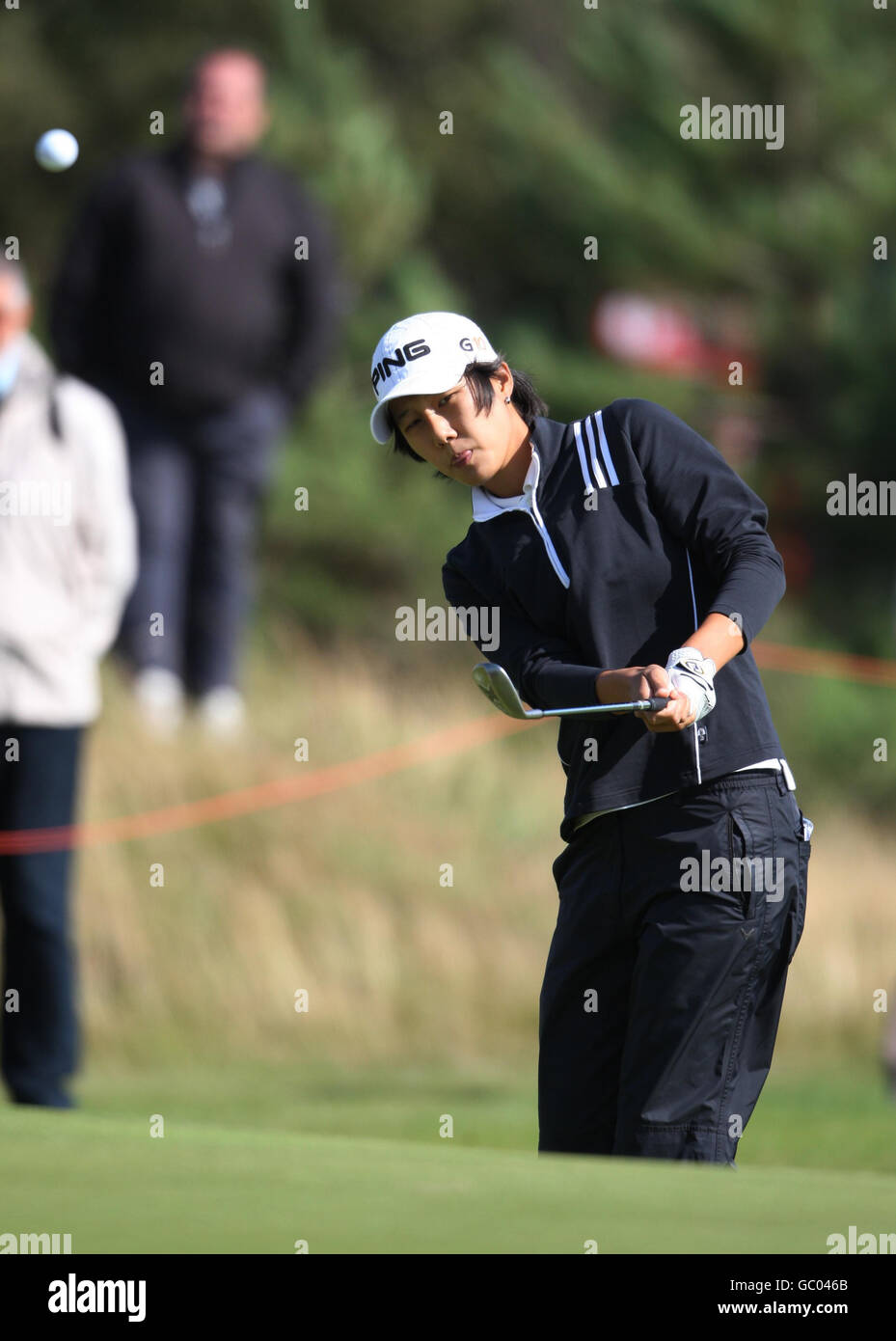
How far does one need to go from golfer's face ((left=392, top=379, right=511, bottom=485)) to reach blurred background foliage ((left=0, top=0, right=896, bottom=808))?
13415mm

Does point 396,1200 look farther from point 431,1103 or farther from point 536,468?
point 431,1103

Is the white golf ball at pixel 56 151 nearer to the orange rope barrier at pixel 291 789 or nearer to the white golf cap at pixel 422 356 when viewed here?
the white golf cap at pixel 422 356

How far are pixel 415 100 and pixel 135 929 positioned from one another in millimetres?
17532

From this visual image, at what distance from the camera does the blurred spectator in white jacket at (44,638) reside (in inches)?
275

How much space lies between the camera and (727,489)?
415 cm

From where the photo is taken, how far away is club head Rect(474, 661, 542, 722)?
4.18 m

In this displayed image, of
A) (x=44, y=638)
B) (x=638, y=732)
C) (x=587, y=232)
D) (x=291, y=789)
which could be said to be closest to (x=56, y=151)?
(x=44, y=638)

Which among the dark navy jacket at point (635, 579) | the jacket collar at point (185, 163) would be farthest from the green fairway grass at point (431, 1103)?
the jacket collar at point (185, 163)

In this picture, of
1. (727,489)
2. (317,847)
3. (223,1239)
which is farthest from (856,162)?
(223,1239)

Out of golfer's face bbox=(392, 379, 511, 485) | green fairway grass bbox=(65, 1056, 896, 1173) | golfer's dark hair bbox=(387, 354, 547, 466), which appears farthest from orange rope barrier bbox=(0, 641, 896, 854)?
→ golfer's face bbox=(392, 379, 511, 485)

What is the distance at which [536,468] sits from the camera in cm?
426

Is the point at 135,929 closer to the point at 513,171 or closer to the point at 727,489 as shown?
the point at 727,489

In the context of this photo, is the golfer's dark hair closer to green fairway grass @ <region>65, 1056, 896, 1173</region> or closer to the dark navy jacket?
the dark navy jacket

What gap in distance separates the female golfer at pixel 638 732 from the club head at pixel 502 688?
5cm
